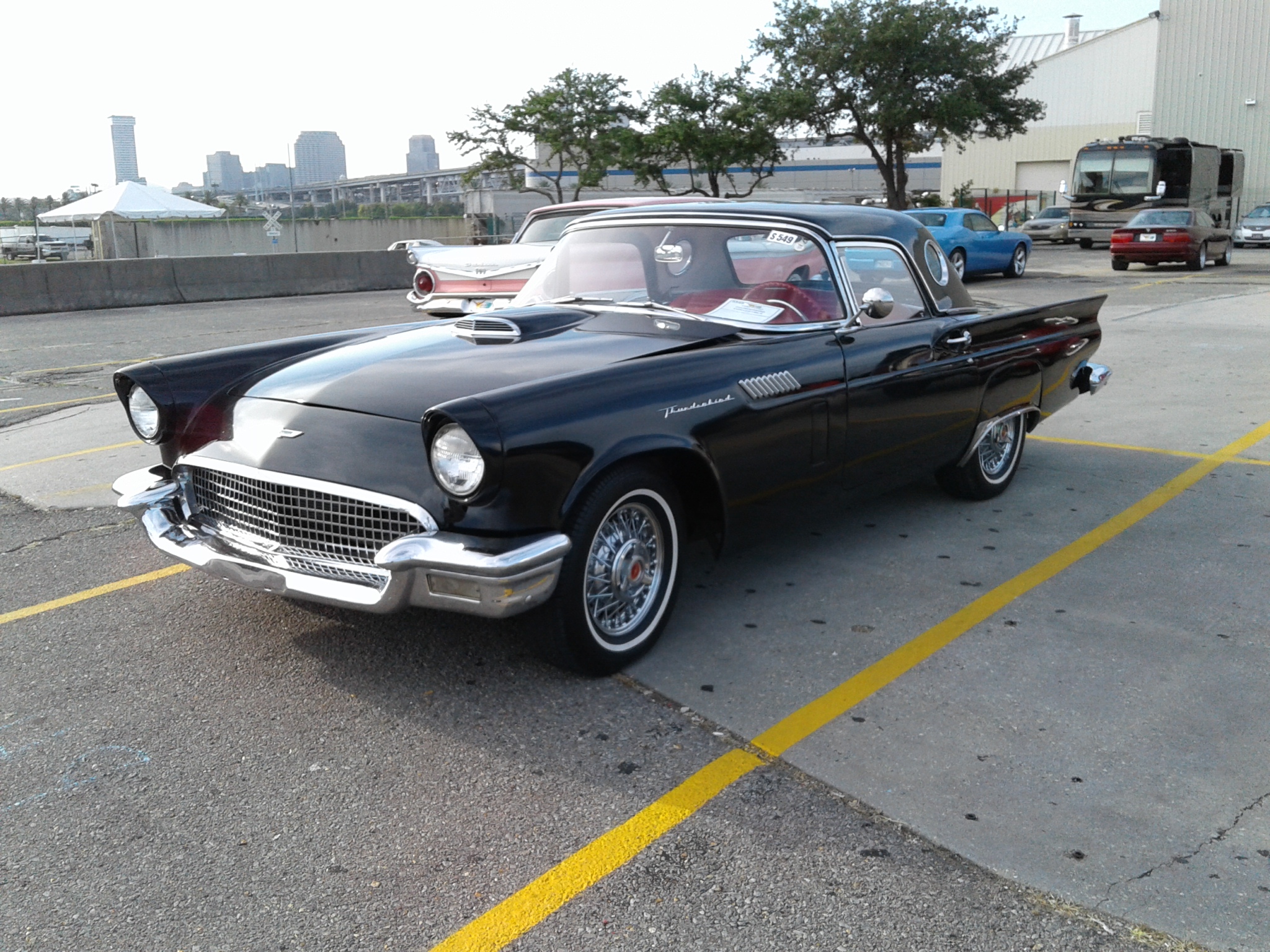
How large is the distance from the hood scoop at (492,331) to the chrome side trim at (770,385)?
2.98ft

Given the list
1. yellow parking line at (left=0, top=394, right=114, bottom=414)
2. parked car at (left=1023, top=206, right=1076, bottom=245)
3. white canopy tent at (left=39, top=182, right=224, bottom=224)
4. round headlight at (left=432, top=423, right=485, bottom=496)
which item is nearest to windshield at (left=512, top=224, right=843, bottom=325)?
round headlight at (left=432, top=423, right=485, bottom=496)

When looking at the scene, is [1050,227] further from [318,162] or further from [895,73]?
[318,162]

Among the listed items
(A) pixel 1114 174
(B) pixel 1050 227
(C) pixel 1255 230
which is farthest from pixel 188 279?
(C) pixel 1255 230

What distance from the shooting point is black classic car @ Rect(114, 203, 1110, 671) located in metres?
3.40

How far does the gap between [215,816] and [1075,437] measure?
6.12 metres

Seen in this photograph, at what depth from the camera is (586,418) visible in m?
3.53

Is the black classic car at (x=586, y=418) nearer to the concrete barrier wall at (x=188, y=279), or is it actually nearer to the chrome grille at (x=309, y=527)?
the chrome grille at (x=309, y=527)

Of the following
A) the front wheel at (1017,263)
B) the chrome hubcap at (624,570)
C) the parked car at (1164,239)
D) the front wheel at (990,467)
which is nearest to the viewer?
the chrome hubcap at (624,570)

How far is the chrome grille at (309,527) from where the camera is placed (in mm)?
3494

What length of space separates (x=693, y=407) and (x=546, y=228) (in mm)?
9169

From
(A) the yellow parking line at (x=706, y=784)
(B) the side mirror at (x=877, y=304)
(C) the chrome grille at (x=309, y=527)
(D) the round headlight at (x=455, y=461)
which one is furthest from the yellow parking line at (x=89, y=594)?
(B) the side mirror at (x=877, y=304)

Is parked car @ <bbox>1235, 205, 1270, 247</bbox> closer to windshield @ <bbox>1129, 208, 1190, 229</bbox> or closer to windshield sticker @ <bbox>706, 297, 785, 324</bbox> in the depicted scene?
windshield @ <bbox>1129, 208, 1190, 229</bbox>

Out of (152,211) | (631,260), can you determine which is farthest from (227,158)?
(631,260)

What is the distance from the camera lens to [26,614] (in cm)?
436
